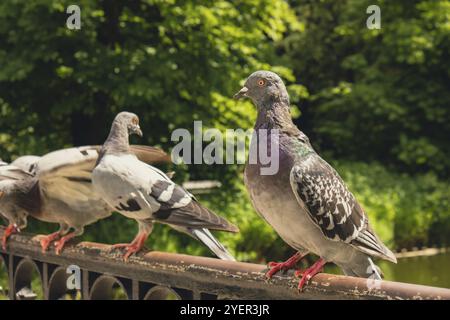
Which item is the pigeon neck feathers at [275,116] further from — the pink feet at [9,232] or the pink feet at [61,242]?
the pink feet at [9,232]

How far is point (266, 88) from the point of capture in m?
2.50

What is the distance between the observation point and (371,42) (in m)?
18.2

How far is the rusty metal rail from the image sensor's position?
2.13m

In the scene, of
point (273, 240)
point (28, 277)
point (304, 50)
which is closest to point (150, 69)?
point (273, 240)

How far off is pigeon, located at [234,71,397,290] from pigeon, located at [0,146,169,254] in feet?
2.42

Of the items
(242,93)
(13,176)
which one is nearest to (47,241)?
(13,176)

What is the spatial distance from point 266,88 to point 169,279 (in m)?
0.85

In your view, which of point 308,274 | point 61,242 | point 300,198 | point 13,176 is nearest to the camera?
point 308,274

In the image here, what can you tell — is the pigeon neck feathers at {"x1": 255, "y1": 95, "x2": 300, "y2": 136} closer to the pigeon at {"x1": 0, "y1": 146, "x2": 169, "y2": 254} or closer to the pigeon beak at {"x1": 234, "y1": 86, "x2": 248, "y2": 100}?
the pigeon beak at {"x1": 234, "y1": 86, "x2": 248, "y2": 100}

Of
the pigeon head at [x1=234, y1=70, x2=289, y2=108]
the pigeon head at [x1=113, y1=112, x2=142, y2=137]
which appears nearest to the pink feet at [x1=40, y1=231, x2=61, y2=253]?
the pigeon head at [x1=113, y1=112, x2=142, y2=137]

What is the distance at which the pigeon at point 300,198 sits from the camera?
7.97ft

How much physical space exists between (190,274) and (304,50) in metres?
16.6

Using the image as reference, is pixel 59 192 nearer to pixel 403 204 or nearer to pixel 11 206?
pixel 11 206
